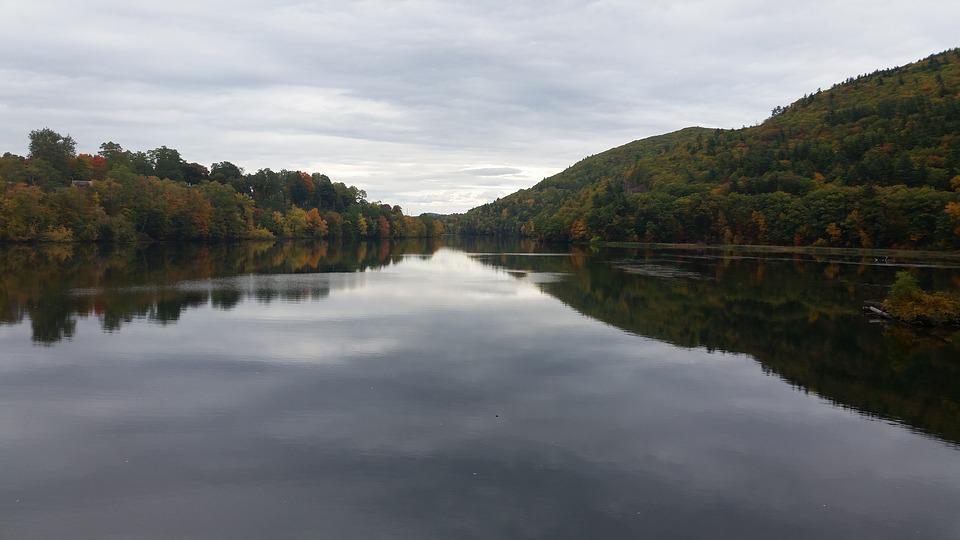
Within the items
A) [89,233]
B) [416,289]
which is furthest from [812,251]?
[89,233]

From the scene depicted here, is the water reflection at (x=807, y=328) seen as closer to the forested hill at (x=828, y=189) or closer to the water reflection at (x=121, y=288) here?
the water reflection at (x=121, y=288)

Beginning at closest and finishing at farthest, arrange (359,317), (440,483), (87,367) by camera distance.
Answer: (440,483) → (87,367) → (359,317)

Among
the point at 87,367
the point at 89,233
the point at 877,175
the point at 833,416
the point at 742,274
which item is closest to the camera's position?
the point at 833,416

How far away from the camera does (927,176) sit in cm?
11512

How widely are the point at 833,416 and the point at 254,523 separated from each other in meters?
18.6

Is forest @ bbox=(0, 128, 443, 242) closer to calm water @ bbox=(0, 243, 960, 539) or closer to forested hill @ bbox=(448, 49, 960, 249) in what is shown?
calm water @ bbox=(0, 243, 960, 539)

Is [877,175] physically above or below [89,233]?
above

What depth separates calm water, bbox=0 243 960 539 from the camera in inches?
534

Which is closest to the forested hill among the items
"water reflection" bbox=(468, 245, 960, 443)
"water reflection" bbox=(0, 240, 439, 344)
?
"water reflection" bbox=(468, 245, 960, 443)

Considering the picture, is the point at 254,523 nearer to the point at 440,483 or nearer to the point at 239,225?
the point at 440,483

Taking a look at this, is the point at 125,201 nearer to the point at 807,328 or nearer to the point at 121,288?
the point at 121,288

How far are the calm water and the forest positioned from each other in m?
82.0

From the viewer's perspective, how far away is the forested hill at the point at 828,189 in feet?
346

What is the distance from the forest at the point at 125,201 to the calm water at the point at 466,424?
82.0 m
